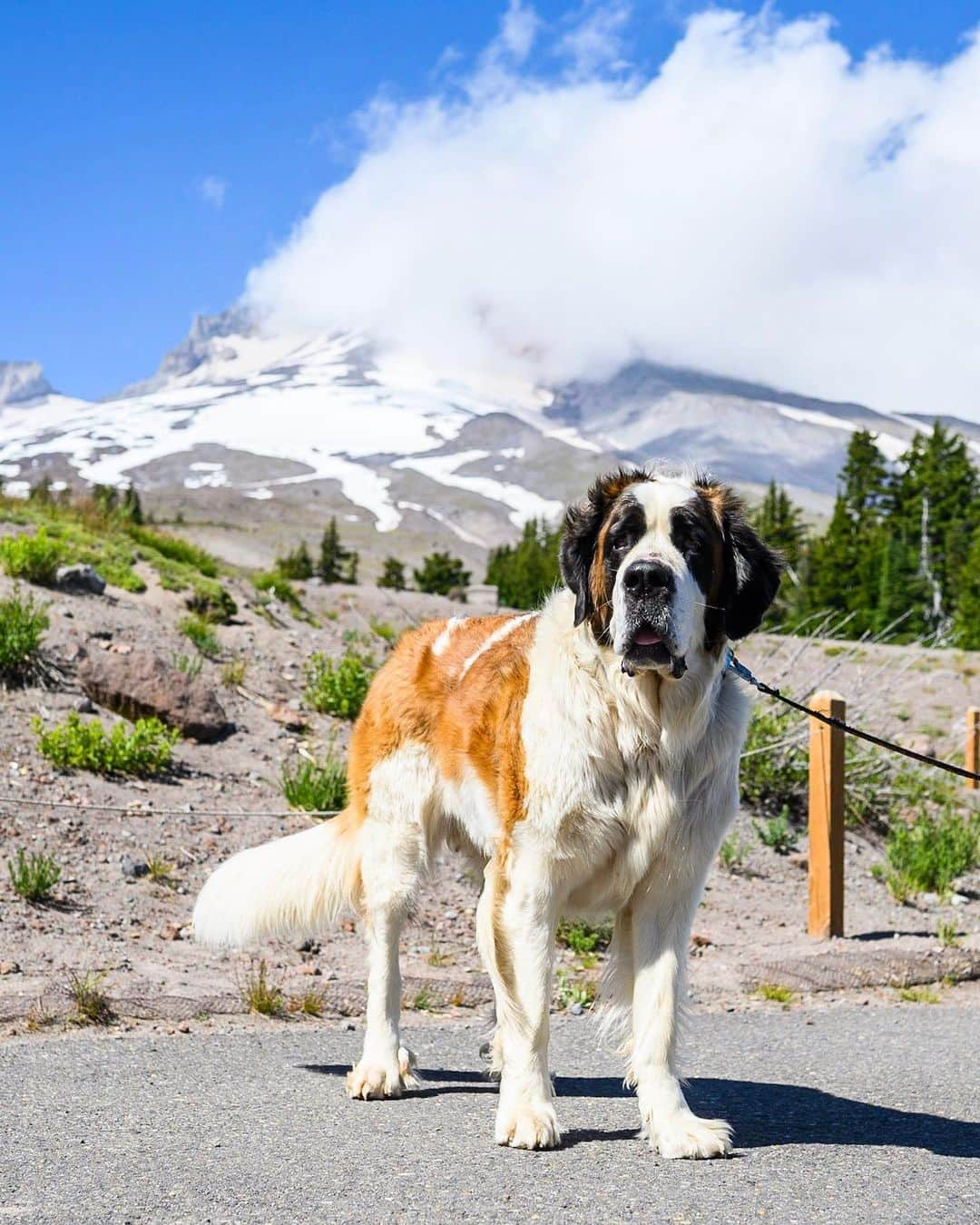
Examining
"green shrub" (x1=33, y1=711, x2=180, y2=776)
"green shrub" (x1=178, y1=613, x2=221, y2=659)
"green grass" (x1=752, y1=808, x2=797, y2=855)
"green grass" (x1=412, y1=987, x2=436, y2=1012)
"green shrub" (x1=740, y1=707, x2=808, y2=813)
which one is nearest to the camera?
"green grass" (x1=412, y1=987, x2=436, y2=1012)

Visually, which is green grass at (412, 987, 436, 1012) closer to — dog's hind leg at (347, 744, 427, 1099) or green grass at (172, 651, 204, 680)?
dog's hind leg at (347, 744, 427, 1099)

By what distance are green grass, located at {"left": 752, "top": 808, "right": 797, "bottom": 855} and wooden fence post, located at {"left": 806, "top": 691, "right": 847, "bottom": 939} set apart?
2094 mm

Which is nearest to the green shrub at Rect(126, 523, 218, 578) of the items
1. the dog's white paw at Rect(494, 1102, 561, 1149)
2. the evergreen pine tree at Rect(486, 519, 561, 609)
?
the dog's white paw at Rect(494, 1102, 561, 1149)

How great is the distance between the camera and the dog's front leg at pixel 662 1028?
4.09 meters

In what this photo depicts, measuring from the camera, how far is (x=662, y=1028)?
4246 mm

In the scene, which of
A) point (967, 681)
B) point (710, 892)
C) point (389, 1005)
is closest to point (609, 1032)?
point (389, 1005)

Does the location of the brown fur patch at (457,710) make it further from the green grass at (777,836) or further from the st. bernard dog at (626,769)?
the green grass at (777,836)

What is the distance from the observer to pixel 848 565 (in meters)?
52.8

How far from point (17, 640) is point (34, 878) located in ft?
11.7

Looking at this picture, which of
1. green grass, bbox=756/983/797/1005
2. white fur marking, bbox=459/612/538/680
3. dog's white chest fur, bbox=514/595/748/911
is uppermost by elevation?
white fur marking, bbox=459/612/538/680

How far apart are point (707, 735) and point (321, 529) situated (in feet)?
596

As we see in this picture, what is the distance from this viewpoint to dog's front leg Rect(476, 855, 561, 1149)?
4211 mm

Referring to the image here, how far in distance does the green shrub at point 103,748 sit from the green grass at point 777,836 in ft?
15.3

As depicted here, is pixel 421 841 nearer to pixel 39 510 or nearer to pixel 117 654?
pixel 117 654
